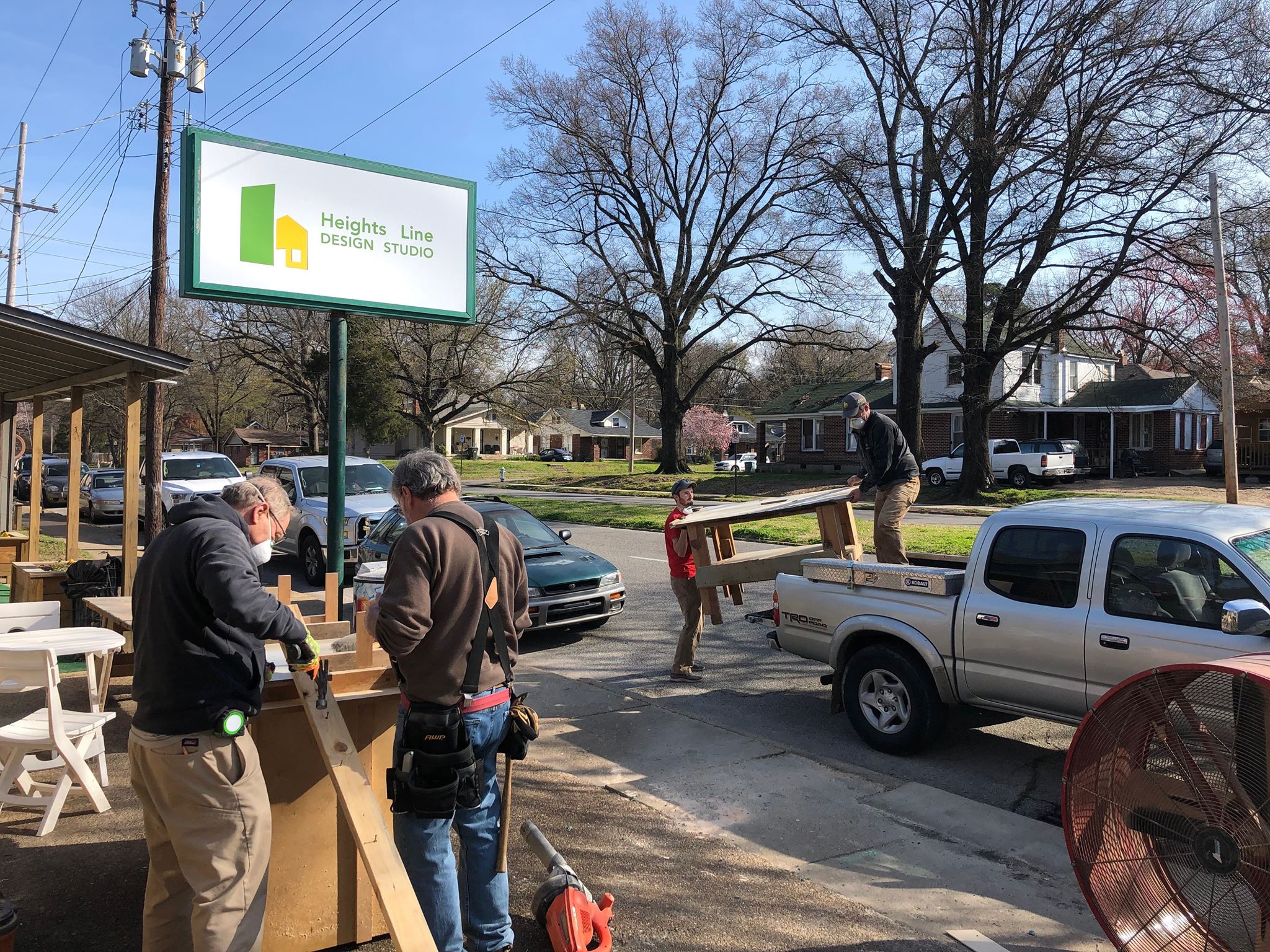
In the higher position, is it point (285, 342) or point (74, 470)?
point (285, 342)

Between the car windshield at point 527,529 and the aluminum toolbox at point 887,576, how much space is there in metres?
4.51

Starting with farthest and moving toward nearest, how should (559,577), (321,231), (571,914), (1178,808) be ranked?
(559,577) < (321,231) < (571,914) < (1178,808)

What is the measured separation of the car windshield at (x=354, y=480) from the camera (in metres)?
15.4

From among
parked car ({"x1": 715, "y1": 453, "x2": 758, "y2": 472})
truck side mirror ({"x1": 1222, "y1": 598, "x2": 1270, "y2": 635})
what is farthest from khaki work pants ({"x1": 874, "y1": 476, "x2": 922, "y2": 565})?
parked car ({"x1": 715, "y1": 453, "x2": 758, "y2": 472})

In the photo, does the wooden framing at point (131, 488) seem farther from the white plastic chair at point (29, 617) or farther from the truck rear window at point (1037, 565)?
the truck rear window at point (1037, 565)

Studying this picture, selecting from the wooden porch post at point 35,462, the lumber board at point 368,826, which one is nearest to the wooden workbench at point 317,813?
the lumber board at point 368,826

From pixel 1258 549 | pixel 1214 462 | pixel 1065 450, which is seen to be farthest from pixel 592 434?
pixel 1258 549

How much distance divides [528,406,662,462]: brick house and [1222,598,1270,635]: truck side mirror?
8887 cm

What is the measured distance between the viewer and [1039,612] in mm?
5551

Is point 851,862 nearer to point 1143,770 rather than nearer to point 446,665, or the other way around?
point 1143,770

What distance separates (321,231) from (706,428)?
74.9 metres

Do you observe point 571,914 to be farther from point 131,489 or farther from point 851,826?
point 131,489

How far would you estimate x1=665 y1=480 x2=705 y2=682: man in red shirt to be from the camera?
26.5 ft

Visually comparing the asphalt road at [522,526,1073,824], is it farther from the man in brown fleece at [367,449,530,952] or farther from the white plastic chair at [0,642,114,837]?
the white plastic chair at [0,642,114,837]
